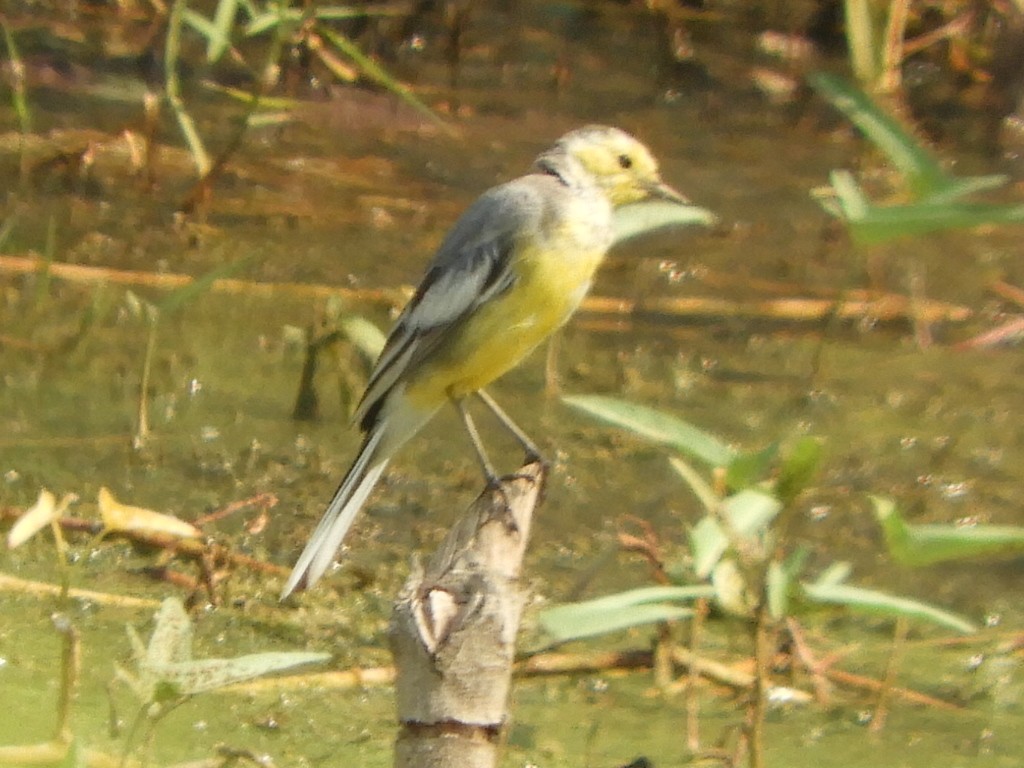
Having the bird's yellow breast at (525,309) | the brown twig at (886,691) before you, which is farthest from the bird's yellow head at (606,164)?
the brown twig at (886,691)

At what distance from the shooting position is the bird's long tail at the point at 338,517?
13.2ft

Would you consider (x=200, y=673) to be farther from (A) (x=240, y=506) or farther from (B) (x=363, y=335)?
(B) (x=363, y=335)

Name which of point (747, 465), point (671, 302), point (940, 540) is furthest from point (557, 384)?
point (940, 540)

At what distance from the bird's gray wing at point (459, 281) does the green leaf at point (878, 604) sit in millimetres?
1679

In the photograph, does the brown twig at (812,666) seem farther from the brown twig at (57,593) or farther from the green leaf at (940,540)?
the green leaf at (940,540)

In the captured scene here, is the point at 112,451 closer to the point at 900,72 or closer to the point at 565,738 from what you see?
the point at 565,738

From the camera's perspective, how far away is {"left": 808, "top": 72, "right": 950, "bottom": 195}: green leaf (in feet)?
6.21

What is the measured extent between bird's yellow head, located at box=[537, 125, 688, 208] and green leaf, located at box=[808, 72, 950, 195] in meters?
2.38

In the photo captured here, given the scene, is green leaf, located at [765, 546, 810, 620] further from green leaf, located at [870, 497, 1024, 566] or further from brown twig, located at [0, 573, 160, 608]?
brown twig, located at [0, 573, 160, 608]

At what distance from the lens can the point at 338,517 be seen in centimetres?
413

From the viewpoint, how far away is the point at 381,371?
14.3 ft

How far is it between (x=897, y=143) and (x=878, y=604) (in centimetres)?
76

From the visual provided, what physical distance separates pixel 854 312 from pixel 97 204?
9.70ft

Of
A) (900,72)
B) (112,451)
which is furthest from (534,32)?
(112,451)
